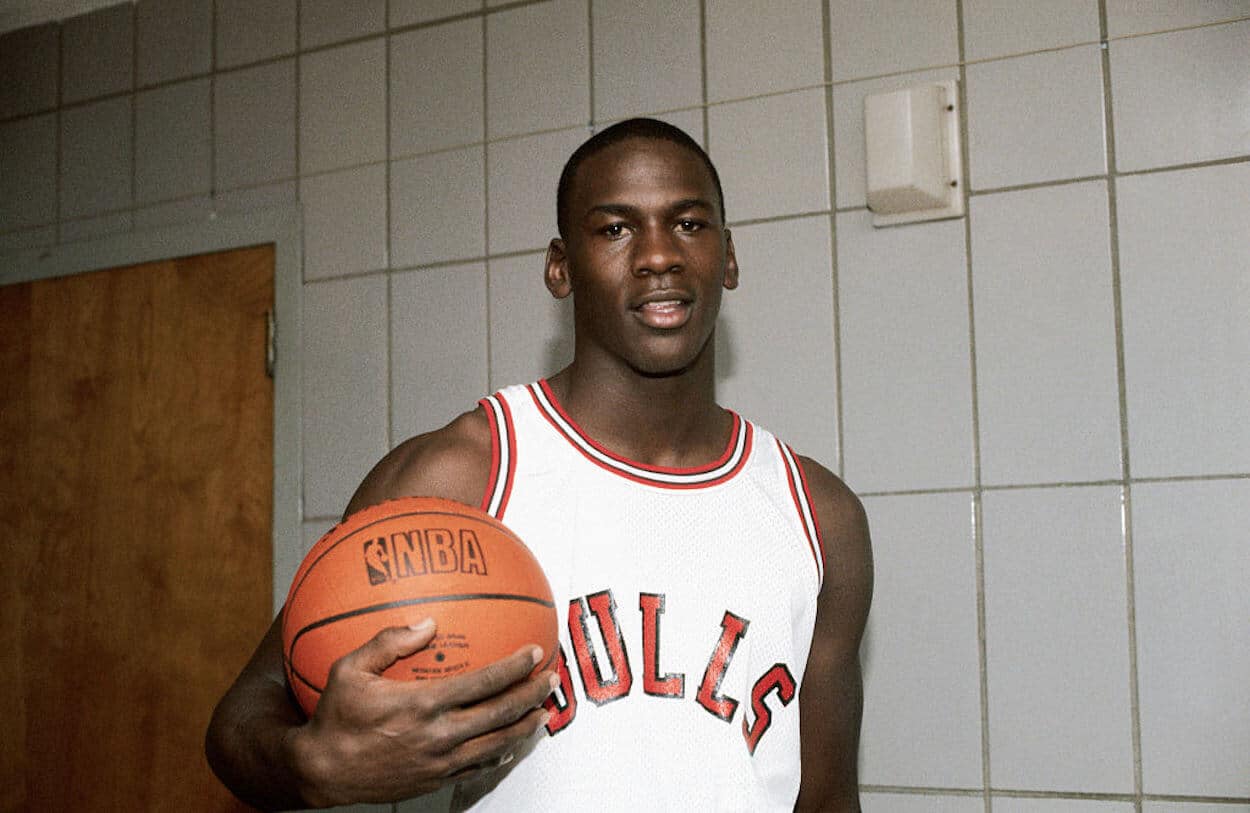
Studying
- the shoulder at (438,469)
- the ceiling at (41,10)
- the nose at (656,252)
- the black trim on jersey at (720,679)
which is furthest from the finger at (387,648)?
the ceiling at (41,10)

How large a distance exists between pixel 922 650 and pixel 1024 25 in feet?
3.19

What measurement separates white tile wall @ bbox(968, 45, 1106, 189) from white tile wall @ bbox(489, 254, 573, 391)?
2.49 ft

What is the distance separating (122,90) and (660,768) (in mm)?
2136

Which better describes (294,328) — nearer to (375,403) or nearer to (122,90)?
(375,403)

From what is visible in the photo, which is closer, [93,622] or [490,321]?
[490,321]

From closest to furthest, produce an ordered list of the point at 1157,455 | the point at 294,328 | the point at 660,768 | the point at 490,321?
the point at 660,768, the point at 1157,455, the point at 490,321, the point at 294,328

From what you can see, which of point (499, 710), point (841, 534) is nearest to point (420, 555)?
point (499, 710)

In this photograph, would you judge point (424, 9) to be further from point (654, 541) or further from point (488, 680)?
point (488, 680)

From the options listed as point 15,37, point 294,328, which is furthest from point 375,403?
point 15,37

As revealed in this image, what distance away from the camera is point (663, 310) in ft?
5.18

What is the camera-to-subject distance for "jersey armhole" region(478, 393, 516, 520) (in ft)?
4.99

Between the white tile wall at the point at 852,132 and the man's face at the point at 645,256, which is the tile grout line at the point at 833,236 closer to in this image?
the white tile wall at the point at 852,132

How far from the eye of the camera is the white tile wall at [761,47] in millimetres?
2178

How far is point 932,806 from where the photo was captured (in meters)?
1.98
